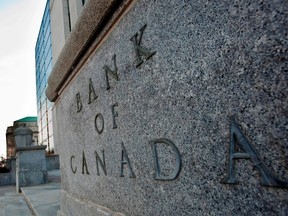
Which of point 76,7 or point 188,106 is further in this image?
point 76,7

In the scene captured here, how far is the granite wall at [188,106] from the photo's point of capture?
872 millimetres

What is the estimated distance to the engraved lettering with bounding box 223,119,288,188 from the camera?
85 cm

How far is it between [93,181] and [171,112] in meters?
1.30

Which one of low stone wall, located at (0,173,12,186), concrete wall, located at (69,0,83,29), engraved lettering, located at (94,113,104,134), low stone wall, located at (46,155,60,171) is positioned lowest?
low stone wall, located at (0,173,12,186)

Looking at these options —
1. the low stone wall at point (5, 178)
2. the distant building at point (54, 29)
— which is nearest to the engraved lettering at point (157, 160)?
the distant building at point (54, 29)

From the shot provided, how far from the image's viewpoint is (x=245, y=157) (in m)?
0.94

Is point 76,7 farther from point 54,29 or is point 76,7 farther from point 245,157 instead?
point 245,157

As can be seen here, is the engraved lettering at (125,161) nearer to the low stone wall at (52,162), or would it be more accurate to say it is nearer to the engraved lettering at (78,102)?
the engraved lettering at (78,102)

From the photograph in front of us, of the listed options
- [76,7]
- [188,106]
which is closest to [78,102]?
[188,106]

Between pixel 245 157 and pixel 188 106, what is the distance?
35cm

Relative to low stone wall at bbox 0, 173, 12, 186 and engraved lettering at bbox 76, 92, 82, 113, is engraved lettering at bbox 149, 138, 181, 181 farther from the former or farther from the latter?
low stone wall at bbox 0, 173, 12, 186

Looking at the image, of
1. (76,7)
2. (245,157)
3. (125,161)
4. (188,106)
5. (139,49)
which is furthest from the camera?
(76,7)

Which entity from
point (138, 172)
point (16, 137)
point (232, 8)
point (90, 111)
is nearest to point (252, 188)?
point (232, 8)

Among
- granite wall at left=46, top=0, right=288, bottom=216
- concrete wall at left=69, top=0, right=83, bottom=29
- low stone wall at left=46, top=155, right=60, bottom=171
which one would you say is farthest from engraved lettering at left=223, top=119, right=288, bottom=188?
low stone wall at left=46, top=155, right=60, bottom=171
